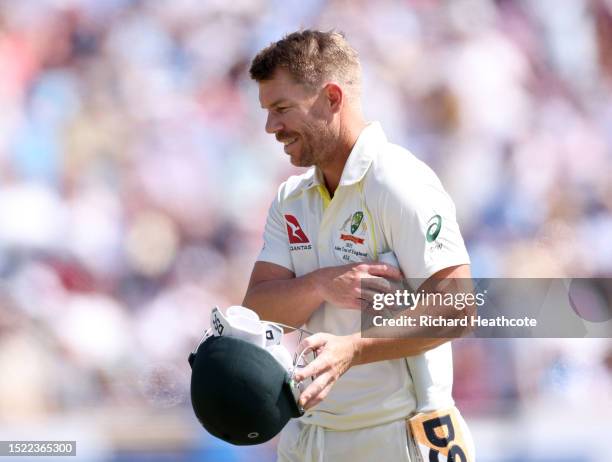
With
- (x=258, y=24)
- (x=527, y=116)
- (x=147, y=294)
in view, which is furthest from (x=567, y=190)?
(x=147, y=294)

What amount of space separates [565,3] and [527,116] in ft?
2.23

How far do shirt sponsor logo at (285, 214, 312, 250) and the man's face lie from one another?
0.18 meters

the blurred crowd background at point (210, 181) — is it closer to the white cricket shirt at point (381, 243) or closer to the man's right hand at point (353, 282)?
the white cricket shirt at point (381, 243)

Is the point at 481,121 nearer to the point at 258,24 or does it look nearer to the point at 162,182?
the point at 258,24

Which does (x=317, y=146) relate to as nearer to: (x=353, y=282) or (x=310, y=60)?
(x=310, y=60)

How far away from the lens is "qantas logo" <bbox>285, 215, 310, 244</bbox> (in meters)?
2.73

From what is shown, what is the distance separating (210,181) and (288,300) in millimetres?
2321

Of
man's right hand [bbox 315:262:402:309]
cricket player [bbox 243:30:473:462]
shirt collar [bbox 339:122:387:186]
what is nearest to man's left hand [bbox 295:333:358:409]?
cricket player [bbox 243:30:473:462]

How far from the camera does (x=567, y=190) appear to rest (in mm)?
4980

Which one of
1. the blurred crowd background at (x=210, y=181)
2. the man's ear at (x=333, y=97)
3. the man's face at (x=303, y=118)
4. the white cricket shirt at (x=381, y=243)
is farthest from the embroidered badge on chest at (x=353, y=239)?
the blurred crowd background at (x=210, y=181)

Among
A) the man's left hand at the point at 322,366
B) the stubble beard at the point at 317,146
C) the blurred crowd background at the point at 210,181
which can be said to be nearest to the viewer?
the man's left hand at the point at 322,366

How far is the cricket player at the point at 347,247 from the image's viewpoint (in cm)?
245

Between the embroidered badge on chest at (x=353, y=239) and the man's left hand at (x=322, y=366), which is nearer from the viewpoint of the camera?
the man's left hand at (x=322, y=366)

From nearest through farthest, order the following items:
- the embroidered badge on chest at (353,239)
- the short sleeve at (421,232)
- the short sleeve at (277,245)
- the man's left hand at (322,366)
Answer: the man's left hand at (322,366) < the short sleeve at (421,232) < the embroidered badge on chest at (353,239) < the short sleeve at (277,245)
